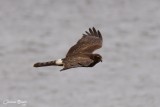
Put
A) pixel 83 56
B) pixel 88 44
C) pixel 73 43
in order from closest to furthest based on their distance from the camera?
pixel 83 56 → pixel 88 44 → pixel 73 43

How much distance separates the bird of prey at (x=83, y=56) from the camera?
31.0ft

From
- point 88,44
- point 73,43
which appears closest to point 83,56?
point 88,44

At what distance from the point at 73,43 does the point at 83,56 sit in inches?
207

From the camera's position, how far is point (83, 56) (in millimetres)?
9898

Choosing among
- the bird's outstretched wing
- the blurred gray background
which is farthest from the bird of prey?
the blurred gray background

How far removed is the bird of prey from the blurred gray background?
8.06 ft

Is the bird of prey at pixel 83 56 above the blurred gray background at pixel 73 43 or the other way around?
the other way around

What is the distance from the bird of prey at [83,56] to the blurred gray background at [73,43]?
2458 millimetres

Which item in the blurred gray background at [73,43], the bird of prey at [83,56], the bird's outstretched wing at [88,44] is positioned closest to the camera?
the bird of prey at [83,56]

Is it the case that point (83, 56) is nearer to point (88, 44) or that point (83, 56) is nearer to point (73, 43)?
point (88, 44)

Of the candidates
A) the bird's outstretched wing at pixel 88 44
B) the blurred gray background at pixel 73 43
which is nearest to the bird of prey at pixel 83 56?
the bird's outstretched wing at pixel 88 44

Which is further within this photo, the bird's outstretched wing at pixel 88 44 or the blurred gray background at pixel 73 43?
the blurred gray background at pixel 73 43

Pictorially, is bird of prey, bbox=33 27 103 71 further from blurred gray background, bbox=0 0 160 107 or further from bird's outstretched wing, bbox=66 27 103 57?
blurred gray background, bbox=0 0 160 107

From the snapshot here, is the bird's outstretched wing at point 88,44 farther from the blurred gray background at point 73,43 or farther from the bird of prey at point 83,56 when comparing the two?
the blurred gray background at point 73,43
